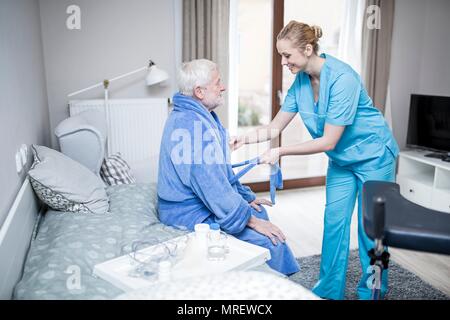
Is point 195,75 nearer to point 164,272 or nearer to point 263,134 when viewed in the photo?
point 263,134

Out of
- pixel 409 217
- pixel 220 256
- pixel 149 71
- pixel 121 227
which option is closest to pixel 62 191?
pixel 121 227

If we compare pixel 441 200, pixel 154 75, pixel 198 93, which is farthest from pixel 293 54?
pixel 441 200

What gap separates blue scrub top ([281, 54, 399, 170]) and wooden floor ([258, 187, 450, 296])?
84 centimetres

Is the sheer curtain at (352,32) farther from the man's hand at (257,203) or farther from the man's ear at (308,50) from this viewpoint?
the man's hand at (257,203)

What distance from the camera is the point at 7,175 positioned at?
155 centimetres

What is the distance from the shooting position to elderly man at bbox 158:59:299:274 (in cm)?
176

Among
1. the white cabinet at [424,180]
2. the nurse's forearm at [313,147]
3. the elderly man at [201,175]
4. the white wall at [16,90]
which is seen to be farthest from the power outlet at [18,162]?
the white cabinet at [424,180]

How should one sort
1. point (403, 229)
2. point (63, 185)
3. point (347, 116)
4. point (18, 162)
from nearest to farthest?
point (403, 229) < point (18, 162) < point (63, 185) < point (347, 116)

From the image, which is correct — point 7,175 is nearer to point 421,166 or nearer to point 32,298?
point 32,298

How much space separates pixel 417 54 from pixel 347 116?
8.45ft

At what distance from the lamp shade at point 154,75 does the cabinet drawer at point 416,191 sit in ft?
6.90

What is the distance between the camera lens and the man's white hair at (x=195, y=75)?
74.7 inches

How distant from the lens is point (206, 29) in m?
3.42

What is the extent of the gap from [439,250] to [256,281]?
1.67 ft
